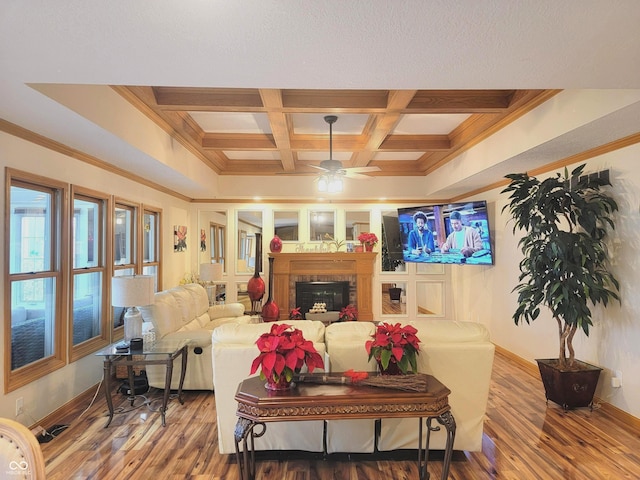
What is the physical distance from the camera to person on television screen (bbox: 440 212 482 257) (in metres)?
5.25

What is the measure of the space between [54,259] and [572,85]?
4.15 meters

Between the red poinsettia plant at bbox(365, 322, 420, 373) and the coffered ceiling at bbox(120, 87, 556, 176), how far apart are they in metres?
1.89

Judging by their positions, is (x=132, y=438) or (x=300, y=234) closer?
(x=132, y=438)

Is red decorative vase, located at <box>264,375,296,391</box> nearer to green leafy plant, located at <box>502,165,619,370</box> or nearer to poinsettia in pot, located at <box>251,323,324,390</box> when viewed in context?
poinsettia in pot, located at <box>251,323,324,390</box>

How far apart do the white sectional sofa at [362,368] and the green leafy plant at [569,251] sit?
1.27 m

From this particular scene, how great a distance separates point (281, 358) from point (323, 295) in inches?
195

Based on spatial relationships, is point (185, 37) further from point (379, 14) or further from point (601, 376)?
point (601, 376)

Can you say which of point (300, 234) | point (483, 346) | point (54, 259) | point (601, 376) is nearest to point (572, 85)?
point (483, 346)

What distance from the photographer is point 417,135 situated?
4.92 meters

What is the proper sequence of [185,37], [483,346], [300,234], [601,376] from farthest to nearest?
[300,234] < [601,376] < [483,346] < [185,37]

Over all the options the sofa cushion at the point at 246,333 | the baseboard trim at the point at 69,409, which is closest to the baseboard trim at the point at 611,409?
the sofa cushion at the point at 246,333

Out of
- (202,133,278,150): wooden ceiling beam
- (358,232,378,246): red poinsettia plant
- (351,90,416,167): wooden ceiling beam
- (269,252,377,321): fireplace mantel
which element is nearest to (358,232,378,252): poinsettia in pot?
(358,232,378,246): red poinsettia plant

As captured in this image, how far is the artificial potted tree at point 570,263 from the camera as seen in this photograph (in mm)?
3318

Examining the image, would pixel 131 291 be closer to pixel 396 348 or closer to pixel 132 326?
pixel 132 326
